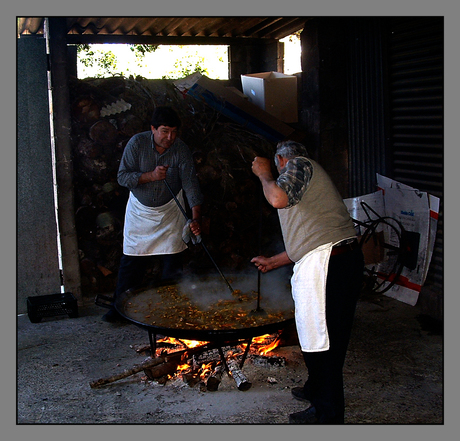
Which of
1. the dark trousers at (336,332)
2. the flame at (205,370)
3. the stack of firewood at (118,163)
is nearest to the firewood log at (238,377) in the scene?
the flame at (205,370)

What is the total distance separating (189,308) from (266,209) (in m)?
2.54

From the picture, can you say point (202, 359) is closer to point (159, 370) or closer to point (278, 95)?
point (159, 370)

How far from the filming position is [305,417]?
3.24 meters

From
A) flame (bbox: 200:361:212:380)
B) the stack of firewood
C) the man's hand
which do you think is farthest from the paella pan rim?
the stack of firewood

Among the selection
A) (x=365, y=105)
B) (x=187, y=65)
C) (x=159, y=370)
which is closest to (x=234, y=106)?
(x=365, y=105)

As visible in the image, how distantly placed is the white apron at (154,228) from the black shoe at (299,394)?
1.87 m

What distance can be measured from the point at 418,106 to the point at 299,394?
301 centimetres

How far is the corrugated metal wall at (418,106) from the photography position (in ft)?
15.6

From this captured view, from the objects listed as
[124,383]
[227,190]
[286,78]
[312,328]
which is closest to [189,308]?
[124,383]

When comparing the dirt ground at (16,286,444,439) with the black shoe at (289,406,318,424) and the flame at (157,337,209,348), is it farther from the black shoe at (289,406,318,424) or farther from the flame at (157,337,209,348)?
the flame at (157,337,209,348)

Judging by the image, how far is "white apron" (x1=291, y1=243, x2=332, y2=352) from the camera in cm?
302

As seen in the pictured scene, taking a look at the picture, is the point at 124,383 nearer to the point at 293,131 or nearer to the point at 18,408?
the point at 18,408

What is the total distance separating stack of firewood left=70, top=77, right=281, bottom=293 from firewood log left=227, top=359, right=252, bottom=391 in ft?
6.33

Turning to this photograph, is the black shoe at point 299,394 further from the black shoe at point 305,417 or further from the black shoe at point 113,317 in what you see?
the black shoe at point 113,317
